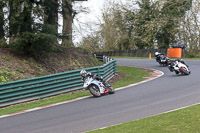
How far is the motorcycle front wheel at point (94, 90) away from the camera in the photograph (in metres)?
12.2

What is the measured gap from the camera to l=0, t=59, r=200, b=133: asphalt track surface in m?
7.94

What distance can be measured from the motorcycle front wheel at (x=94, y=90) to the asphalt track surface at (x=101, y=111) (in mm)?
217

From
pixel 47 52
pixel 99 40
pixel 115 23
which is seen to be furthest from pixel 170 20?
pixel 47 52

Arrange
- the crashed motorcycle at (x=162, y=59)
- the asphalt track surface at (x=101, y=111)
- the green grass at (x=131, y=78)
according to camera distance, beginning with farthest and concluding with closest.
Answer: the crashed motorcycle at (x=162, y=59), the green grass at (x=131, y=78), the asphalt track surface at (x=101, y=111)

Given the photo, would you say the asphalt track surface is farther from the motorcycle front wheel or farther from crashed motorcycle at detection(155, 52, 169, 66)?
crashed motorcycle at detection(155, 52, 169, 66)

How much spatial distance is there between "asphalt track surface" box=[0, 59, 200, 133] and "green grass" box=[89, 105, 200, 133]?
65 cm

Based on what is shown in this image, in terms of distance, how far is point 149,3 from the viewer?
44875mm

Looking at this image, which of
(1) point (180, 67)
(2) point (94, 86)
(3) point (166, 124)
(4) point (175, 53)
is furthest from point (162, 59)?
(3) point (166, 124)

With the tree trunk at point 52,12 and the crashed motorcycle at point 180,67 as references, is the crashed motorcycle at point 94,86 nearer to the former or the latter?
the crashed motorcycle at point 180,67

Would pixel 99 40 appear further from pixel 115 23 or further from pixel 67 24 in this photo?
pixel 67 24

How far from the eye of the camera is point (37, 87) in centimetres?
1324

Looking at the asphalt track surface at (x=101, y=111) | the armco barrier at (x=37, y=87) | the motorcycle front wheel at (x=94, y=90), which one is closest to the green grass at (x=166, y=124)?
the asphalt track surface at (x=101, y=111)

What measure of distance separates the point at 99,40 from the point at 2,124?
4651 cm

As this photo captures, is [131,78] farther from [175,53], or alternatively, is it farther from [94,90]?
[175,53]
